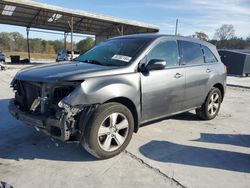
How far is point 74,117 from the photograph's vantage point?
150 inches

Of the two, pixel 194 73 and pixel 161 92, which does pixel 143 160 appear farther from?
pixel 194 73

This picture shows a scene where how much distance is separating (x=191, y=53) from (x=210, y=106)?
1.40 meters

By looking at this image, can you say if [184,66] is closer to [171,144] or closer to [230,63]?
[171,144]

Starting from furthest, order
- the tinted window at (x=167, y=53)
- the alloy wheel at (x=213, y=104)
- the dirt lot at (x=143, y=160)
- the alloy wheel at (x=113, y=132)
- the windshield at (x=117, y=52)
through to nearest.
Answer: the alloy wheel at (x=213, y=104) < the tinted window at (x=167, y=53) < the windshield at (x=117, y=52) < the alloy wheel at (x=113, y=132) < the dirt lot at (x=143, y=160)

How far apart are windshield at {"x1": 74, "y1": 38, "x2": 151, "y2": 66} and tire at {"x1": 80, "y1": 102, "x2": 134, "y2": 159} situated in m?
0.85

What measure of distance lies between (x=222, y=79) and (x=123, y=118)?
3.26m

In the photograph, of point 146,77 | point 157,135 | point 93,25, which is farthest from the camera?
point 93,25

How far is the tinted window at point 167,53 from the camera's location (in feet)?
16.0

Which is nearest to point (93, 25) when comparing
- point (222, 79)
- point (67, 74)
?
point (222, 79)

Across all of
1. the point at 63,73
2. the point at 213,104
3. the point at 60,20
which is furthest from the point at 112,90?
the point at 60,20

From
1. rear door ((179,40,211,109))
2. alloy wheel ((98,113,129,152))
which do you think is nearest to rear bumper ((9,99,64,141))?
alloy wheel ((98,113,129,152))

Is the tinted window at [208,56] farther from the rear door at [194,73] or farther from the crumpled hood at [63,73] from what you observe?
the crumpled hood at [63,73]

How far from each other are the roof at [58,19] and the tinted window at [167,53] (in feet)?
59.3

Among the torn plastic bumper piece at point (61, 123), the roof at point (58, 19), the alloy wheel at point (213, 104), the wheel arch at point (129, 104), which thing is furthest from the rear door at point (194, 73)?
the roof at point (58, 19)
